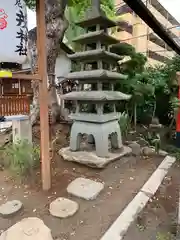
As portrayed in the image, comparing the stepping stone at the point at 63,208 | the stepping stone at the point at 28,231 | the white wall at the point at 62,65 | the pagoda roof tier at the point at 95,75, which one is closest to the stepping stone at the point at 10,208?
the stepping stone at the point at 28,231

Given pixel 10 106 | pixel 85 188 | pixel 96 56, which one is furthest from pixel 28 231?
pixel 10 106

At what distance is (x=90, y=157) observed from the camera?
3.61 m

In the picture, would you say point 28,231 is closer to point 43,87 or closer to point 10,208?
point 10,208

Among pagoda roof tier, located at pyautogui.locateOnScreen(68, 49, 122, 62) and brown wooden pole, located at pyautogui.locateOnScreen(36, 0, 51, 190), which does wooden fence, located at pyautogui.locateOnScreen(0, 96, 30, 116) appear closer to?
pagoda roof tier, located at pyautogui.locateOnScreen(68, 49, 122, 62)

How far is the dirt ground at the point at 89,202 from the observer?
7.27 feet

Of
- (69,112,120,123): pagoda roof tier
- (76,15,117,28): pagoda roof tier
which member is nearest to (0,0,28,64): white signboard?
(76,15,117,28): pagoda roof tier

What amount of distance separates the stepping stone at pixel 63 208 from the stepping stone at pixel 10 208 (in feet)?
1.33

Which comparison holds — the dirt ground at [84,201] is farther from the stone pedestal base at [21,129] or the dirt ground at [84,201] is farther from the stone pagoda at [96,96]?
the stone pedestal base at [21,129]

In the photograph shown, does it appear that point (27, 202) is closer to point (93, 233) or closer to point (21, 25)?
point (93, 233)

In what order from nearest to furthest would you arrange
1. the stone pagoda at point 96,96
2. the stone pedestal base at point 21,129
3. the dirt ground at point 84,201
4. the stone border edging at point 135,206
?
the stone border edging at point 135,206, the dirt ground at point 84,201, the stone pagoda at point 96,96, the stone pedestal base at point 21,129

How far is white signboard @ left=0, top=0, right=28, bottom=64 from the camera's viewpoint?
7.08ft

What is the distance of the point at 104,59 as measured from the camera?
3760 mm

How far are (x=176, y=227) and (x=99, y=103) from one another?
2.28 metres

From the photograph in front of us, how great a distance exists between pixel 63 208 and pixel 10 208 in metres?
0.65
